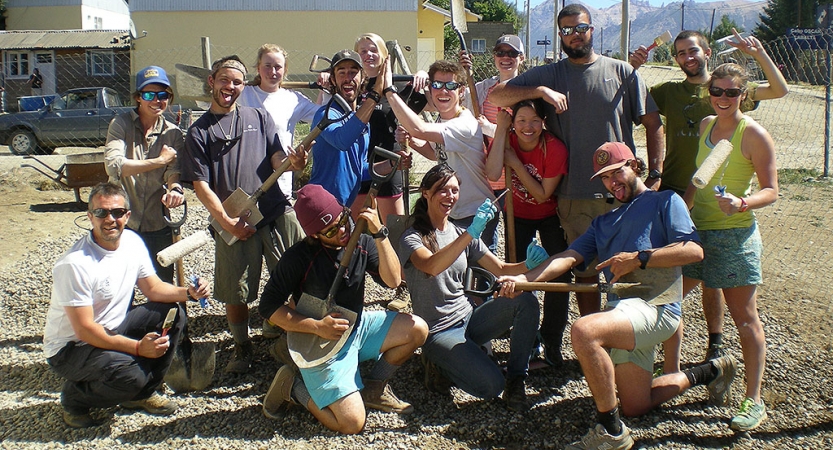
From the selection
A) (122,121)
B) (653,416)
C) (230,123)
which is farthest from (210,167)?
(653,416)

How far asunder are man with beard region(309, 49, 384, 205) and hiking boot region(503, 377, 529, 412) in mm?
1394

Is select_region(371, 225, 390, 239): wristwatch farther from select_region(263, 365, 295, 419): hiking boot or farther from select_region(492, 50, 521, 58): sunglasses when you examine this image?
select_region(492, 50, 521, 58): sunglasses

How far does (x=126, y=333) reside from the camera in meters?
3.65

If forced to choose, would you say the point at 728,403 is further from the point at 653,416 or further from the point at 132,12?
the point at 132,12

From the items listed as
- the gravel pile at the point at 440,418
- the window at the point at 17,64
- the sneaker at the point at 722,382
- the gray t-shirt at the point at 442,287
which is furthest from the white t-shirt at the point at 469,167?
the window at the point at 17,64

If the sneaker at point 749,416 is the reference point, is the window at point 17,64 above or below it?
above

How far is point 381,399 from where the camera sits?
374cm

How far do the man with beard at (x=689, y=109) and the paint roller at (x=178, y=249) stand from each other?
2725 millimetres

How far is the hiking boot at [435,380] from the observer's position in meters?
3.92

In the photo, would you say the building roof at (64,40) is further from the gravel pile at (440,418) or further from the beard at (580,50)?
the beard at (580,50)

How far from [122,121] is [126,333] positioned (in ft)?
4.27

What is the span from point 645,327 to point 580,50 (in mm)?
1599

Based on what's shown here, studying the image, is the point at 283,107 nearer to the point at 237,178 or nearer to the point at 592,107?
the point at 237,178

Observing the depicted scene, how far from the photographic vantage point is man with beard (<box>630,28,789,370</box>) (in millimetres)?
4000
